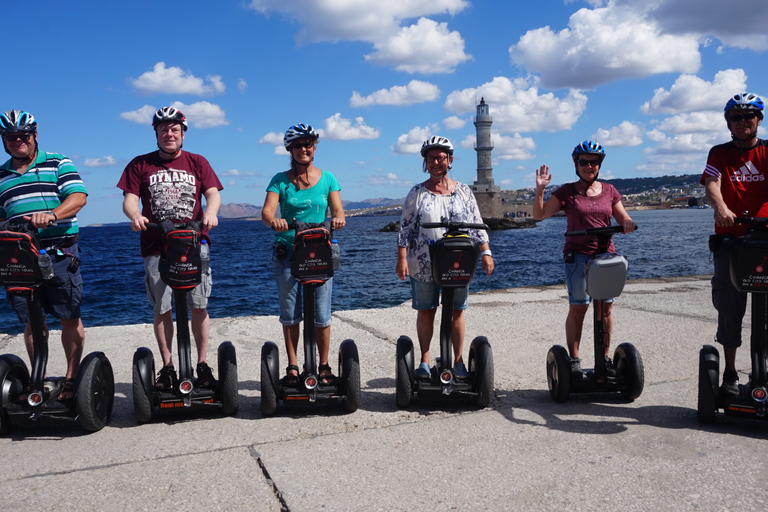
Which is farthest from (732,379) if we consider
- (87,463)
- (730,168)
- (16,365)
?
(16,365)

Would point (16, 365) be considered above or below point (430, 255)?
below

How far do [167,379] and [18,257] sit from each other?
1.31 meters

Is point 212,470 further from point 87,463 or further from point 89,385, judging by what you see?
point 89,385

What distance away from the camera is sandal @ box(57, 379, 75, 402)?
13.3 feet

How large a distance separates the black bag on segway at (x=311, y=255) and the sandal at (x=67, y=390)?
5.86ft

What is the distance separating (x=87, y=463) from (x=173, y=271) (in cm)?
130

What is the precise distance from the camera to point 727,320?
4133 mm

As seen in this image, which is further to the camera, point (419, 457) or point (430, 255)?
point (430, 255)

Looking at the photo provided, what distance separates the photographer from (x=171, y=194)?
431cm

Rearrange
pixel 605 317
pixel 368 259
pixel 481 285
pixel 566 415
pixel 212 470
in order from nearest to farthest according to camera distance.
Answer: pixel 212 470 → pixel 566 415 → pixel 605 317 → pixel 481 285 → pixel 368 259

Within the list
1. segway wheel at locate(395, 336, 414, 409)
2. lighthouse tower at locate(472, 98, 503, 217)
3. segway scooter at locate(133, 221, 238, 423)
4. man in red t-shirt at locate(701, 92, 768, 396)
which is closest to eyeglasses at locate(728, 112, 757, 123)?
man in red t-shirt at locate(701, 92, 768, 396)

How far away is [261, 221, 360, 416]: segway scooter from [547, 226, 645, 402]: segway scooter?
1.57m

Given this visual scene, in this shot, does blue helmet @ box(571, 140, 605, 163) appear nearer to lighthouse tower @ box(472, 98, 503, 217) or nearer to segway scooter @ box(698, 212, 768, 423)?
segway scooter @ box(698, 212, 768, 423)

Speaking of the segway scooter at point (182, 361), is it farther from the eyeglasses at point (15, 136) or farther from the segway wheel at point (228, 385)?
the eyeglasses at point (15, 136)
